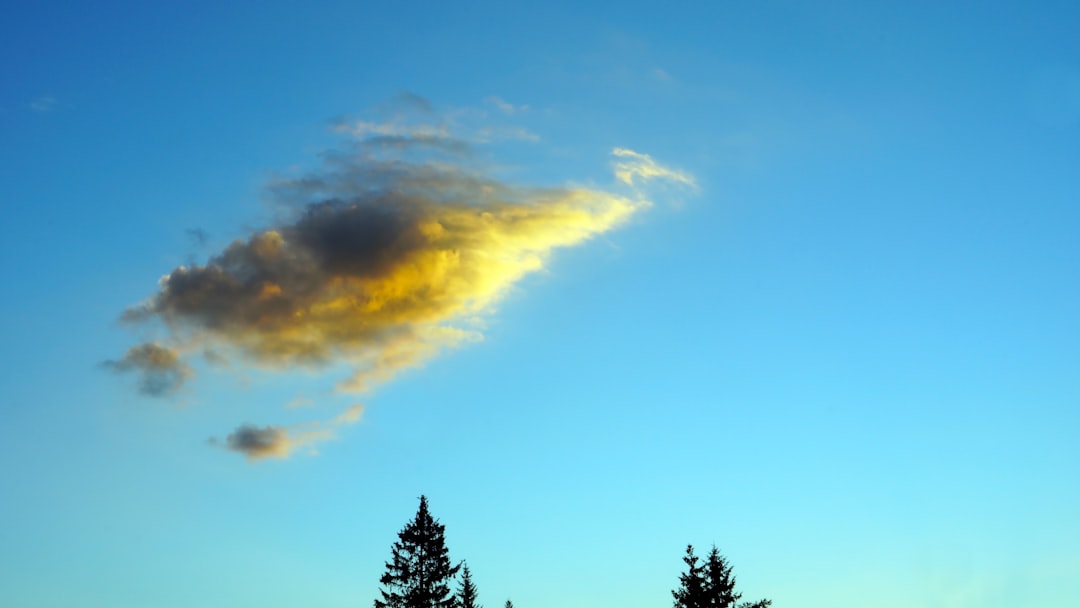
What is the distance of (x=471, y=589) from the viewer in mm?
78750

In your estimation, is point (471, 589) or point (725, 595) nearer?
point (725, 595)

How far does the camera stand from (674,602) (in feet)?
229

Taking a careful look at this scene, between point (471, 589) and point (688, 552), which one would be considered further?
point (471, 589)

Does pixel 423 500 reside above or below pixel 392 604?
above

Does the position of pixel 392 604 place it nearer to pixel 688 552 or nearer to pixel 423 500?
pixel 423 500

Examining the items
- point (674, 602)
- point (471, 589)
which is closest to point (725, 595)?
point (674, 602)

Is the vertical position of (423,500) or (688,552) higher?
(423,500)

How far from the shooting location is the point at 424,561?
72.2 metres

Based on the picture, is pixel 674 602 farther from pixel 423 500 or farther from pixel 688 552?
pixel 423 500

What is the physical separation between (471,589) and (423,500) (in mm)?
9288

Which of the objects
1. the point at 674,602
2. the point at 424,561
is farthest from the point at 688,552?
the point at 424,561

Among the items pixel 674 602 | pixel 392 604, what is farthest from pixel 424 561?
pixel 674 602

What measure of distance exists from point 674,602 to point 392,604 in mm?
19333

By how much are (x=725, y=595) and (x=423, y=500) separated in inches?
865
